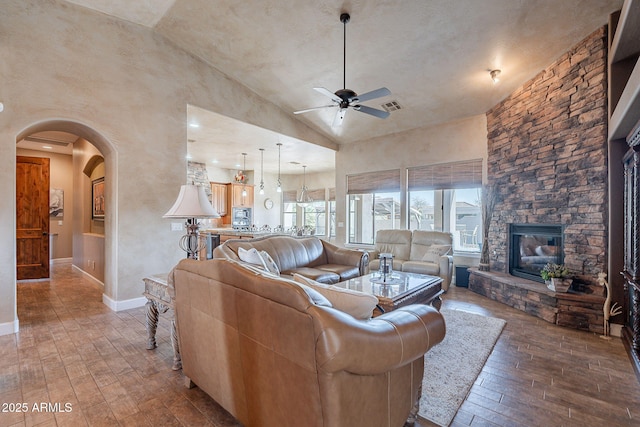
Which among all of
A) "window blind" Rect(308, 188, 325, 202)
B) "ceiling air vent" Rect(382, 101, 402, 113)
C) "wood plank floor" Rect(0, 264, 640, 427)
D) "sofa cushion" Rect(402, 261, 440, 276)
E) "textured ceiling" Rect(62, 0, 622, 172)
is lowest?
"wood plank floor" Rect(0, 264, 640, 427)

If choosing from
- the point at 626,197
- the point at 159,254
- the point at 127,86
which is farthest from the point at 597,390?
the point at 127,86

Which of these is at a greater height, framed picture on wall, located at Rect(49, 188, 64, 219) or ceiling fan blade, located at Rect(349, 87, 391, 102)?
ceiling fan blade, located at Rect(349, 87, 391, 102)

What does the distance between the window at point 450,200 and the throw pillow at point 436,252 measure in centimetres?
84

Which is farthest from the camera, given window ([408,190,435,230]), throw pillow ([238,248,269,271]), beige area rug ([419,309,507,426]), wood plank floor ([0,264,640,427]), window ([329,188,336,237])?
window ([329,188,336,237])

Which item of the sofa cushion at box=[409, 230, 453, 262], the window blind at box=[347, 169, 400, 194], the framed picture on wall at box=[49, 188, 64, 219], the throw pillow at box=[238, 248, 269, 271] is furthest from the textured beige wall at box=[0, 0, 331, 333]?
the framed picture on wall at box=[49, 188, 64, 219]

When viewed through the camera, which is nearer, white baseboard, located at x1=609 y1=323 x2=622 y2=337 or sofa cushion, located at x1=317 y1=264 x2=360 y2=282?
white baseboard, located at x1=609 y1=323 x2=622 y2=337

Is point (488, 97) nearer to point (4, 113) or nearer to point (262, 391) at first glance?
point (262, 391)

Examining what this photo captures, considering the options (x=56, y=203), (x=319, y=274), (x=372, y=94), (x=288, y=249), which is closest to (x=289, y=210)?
(x=56, y=203)

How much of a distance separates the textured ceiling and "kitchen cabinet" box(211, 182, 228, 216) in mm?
4880

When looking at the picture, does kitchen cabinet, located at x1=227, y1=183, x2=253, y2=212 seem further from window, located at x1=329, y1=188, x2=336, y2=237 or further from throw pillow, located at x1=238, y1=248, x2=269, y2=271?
throw pillow, located at x1=238, y1=248, x2=269, y2=271

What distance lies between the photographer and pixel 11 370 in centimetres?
247

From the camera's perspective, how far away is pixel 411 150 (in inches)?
256

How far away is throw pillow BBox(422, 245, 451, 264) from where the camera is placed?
205 inches

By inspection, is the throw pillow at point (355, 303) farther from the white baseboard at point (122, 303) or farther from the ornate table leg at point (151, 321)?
the white baseboard at point (122, 303)
